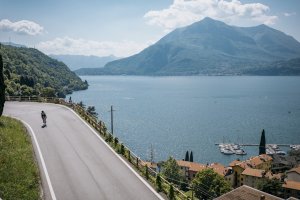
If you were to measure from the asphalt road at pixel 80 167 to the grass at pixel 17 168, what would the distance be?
25.2 inches

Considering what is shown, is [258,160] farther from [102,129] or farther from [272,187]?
[102,129]

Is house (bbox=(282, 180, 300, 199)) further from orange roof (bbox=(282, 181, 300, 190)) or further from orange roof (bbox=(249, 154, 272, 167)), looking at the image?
orange roof (bbox=(249, 154, 272, 167))

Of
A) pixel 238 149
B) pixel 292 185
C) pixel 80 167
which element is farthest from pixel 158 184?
pixel 238 149

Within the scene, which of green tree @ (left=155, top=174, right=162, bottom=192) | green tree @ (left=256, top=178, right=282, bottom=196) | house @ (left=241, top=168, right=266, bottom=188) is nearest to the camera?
green tree @ (left=155, top=174, right=162, bottom=192)

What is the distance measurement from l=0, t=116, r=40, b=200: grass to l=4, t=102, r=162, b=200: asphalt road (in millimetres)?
640

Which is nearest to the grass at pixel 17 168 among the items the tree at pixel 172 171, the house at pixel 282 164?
the tree at pixel 172 171

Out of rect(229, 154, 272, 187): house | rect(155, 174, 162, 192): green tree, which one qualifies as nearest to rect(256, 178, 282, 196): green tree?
rect(229, 154, 272, 187): house

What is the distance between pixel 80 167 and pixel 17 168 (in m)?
3.92

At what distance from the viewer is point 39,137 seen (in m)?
29.0

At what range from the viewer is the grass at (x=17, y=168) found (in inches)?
672

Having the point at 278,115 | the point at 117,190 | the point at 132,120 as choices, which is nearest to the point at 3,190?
the point at 117,190

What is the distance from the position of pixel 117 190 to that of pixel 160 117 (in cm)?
16022

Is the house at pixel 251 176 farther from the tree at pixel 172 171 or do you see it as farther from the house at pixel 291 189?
the tree at pixel 172 171

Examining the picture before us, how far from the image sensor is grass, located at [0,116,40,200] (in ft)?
56.0
